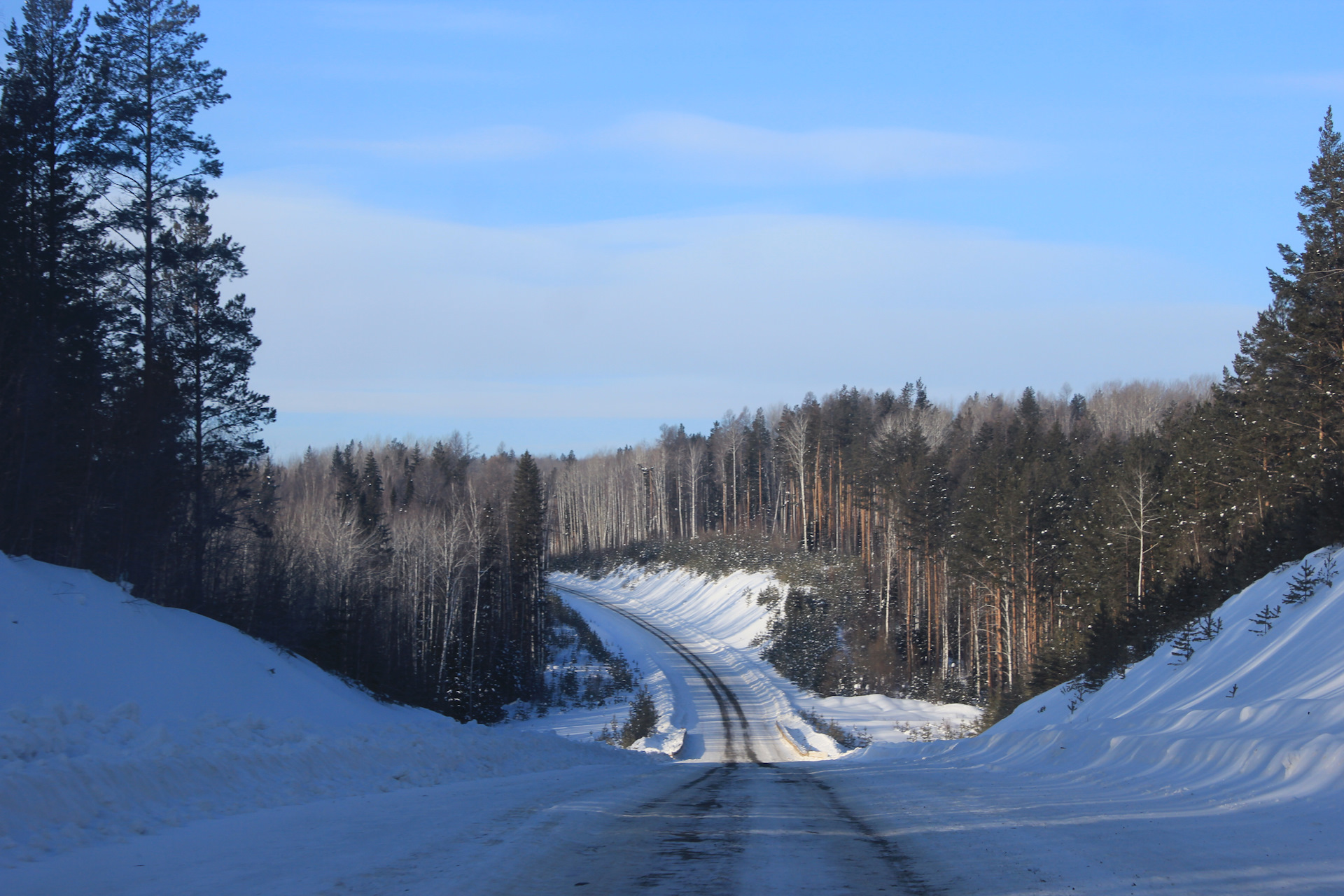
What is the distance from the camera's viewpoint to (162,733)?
10203 mm

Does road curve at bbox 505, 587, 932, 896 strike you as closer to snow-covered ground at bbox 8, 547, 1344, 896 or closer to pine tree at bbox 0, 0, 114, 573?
snow-covered ground at bbox 8, 547, 1344, 896

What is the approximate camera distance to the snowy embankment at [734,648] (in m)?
40.8

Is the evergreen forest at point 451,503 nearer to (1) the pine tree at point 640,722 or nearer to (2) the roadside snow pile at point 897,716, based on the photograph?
(2) the roadside snow pile at point 897,716

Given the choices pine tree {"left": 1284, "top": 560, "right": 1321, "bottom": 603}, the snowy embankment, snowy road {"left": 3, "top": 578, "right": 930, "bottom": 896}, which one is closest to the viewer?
snowy road {"left": 3, "top": 578, "right": 930, "bottom": 896}

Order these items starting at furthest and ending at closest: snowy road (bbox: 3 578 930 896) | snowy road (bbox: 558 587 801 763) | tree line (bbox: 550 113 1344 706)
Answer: snowy road (bbox: 558 587 801 763) → tree line (bbox: 550 113 1344 706) → snowy road (bbox: 3 578 930 896)

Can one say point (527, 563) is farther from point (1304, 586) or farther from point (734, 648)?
point (1304, 586)

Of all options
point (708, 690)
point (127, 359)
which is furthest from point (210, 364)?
point (708, 690)

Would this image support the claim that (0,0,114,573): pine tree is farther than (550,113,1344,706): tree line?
No

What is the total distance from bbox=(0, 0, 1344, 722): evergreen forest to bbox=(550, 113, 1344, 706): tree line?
0.19m

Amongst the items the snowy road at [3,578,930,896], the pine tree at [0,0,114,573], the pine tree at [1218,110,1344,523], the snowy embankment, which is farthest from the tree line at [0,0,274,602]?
the pine tree at [1218,110,1344,523]

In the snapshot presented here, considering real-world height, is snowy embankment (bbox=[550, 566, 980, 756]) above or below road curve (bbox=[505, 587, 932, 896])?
below

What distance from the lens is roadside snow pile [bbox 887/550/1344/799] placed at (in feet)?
29.3

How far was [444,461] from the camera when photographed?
359 feet

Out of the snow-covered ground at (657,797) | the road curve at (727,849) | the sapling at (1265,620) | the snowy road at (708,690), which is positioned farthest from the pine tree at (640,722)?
the road curve at (727,849)
